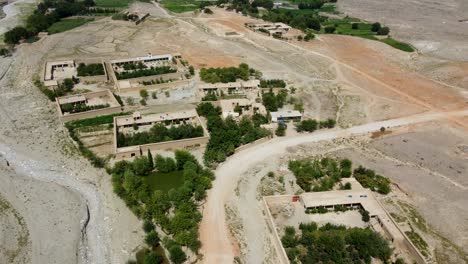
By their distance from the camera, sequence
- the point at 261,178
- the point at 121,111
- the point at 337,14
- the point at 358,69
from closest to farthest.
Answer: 1. the point at 261,178
2. the point at 121,111
3. the point at 358,69
4. the point at 337,14

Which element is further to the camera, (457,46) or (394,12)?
(394,12)

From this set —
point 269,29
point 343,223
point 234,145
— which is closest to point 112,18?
point 269,29

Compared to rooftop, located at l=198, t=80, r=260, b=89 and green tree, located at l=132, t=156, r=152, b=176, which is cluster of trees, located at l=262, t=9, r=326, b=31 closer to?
rooftop, located at l=198, t=80, r=260, b=89

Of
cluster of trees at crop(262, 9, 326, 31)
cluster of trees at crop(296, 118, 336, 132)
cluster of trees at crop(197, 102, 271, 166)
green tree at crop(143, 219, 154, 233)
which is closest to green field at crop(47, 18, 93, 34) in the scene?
cluster of trees at crop(262, 9, 326, 31)

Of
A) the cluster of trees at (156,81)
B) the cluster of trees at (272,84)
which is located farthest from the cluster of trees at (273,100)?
the cluster of trees at (156,81)

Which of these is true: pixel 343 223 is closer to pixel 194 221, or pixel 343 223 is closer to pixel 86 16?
pixel 194 221

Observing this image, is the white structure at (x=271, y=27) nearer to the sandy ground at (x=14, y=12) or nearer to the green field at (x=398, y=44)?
the green field at (x=398, y=44)
